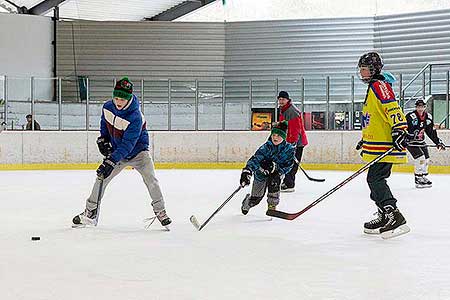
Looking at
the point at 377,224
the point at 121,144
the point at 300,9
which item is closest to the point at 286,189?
the point at 377,224

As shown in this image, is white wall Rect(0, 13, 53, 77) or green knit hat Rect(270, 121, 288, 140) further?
white wall Rect(0, 13, 53, 77)

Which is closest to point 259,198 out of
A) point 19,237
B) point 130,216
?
point 130,216

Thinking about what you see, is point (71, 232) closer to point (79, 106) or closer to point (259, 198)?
point (259, 198)

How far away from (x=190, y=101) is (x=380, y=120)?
9.69 metres

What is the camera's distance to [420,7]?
18.1 meters

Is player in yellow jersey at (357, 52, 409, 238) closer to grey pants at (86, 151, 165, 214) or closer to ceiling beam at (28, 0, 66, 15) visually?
grey pants at (86, 151, 165, 214)

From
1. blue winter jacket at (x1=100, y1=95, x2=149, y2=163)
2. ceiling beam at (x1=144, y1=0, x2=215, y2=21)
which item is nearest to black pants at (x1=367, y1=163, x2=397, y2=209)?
blue winter jacket at (x1=100, y1=95, x2=149, y2=163)

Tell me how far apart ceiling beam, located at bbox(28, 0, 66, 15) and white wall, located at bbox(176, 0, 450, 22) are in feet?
11.4

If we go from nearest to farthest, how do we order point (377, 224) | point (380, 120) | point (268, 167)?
point (380, 120) < point (377, 224) < point (268, 167)

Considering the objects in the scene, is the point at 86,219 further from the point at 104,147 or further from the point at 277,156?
the point at 277,156

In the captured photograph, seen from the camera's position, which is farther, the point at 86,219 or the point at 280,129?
the point at 280,129

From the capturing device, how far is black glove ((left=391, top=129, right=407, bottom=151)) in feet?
14.6

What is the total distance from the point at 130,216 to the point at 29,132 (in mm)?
7294

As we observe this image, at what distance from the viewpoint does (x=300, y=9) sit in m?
19.5
